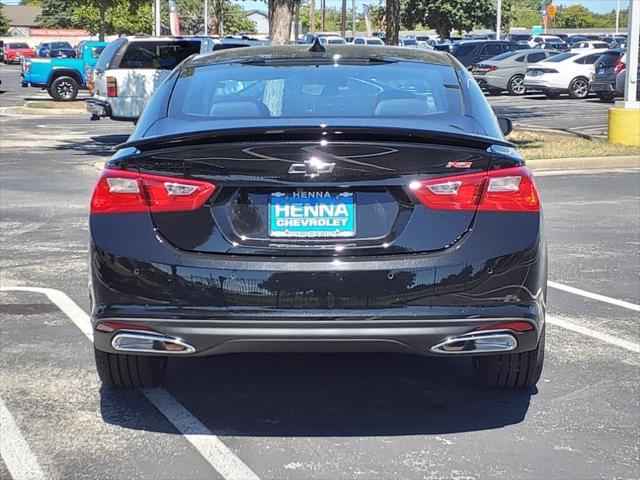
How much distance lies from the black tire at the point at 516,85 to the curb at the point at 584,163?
1860 centimetres

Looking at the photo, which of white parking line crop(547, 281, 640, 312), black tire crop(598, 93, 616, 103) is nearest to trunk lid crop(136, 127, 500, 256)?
white parking line crop(547, 281, 640, 312)

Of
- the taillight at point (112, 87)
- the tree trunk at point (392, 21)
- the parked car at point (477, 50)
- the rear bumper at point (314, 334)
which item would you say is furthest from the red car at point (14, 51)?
the rear bumper at point (314, 334)

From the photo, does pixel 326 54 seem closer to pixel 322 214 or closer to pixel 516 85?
pixel 322 214

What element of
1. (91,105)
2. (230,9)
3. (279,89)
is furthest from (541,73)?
(230,9)

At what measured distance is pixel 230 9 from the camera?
108062 millimetres

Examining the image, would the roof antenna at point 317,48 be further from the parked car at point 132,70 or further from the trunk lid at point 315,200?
the parked car at point 132,70

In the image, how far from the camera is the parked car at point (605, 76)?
29.6 metres

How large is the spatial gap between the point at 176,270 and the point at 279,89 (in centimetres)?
132

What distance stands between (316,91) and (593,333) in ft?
7.88

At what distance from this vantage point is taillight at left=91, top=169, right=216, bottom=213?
4098 mm

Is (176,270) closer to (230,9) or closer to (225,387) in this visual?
(225,387)

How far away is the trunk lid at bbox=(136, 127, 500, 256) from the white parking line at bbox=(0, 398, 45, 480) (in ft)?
3.56

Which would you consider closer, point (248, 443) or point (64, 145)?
point (248, 443)

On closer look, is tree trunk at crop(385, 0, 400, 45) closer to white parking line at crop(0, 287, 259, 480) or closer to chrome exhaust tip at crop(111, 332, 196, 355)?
white parking line at crop(0, 287, 259, 480)
